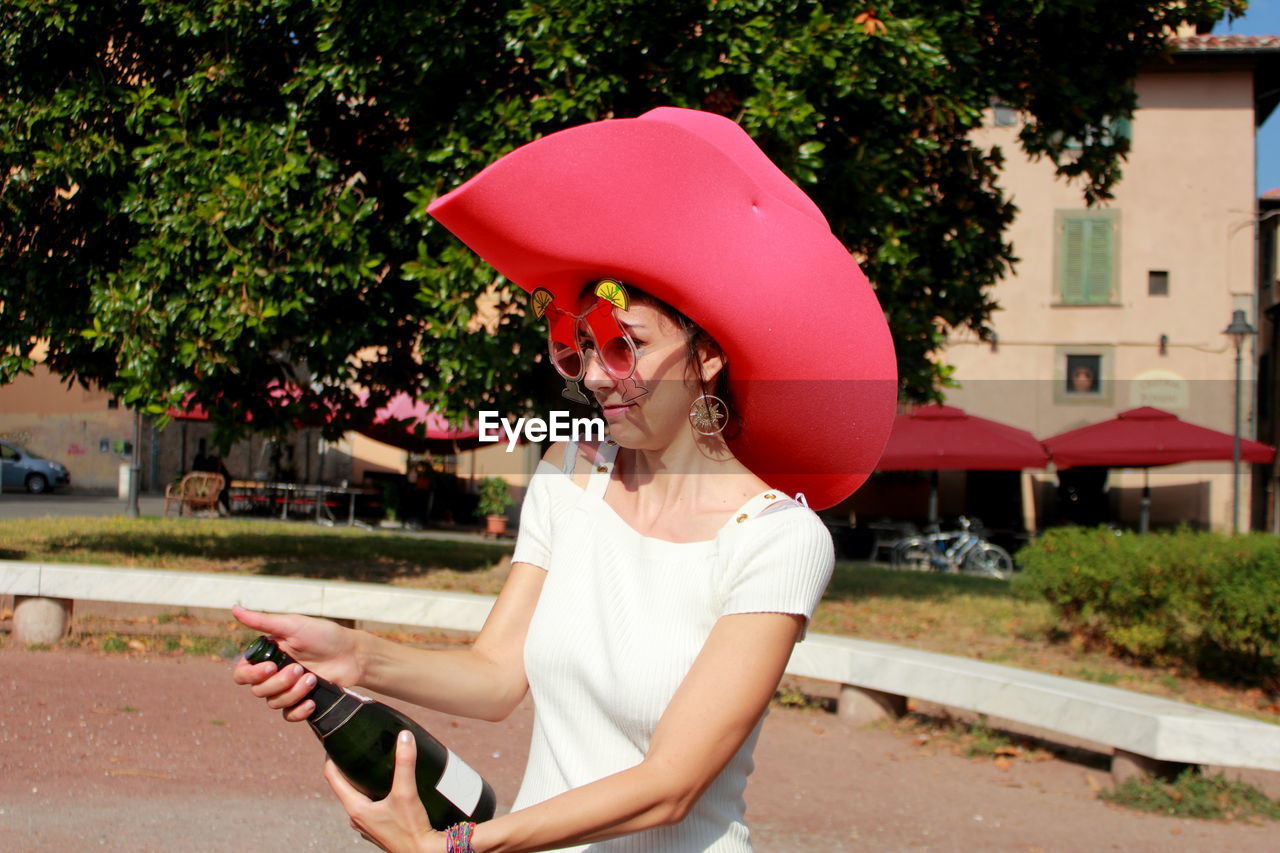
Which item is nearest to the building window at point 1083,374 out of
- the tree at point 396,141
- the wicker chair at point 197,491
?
the tree at point 396,141

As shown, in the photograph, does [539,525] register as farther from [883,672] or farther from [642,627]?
Answer: [883,672]

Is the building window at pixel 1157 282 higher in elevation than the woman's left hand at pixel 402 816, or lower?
higher

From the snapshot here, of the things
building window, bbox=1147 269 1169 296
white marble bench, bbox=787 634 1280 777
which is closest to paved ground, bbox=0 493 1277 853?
white marble bench, bbox=787 634 1280 777

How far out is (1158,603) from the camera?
831cm

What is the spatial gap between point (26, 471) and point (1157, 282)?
2721 cm

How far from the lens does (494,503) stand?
22156 mm

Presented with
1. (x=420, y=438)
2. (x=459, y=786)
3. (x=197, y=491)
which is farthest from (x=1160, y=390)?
(x=459, y=786)

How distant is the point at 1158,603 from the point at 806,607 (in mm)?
7547

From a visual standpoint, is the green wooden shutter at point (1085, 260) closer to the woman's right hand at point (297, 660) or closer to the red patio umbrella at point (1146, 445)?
the red patio umbrella at point (1146, 445)

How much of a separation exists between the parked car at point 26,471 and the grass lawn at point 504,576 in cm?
1375

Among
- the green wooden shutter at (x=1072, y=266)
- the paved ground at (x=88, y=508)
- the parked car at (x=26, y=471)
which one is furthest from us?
the parked car at (x=26, y=471)

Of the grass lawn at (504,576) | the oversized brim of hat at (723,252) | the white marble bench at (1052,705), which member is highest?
the oversized brim of hat at (723,252)

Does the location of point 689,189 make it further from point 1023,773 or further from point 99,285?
point 99,285

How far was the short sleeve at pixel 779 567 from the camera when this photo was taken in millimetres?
1594
